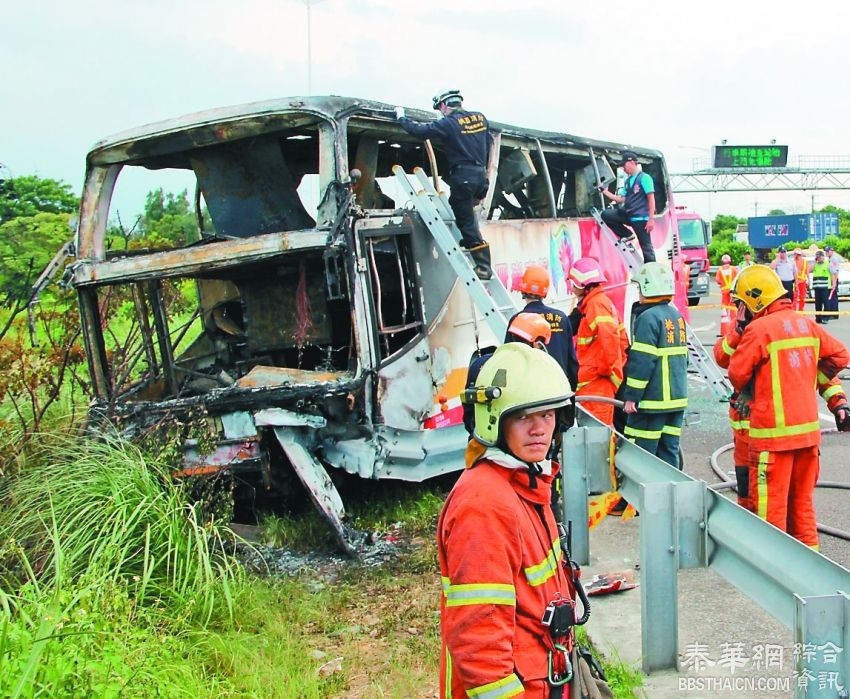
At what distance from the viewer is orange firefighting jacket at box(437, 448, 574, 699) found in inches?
76.4

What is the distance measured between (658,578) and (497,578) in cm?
187

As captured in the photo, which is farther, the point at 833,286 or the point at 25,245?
the point at 833,286

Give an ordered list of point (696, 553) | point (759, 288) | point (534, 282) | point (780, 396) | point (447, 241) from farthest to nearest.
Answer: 1. point (447, 241)
2. point (534, 282)
3. point (759, 288)
4. point (780, 396)
5. point (696, 553)

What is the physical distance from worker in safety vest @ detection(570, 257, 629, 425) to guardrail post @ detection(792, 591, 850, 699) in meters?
3.95

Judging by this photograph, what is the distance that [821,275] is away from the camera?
58.1ft

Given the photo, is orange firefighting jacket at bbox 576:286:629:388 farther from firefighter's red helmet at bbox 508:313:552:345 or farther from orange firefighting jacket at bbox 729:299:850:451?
orange firefighting jacket at bbox 729:299:850:451

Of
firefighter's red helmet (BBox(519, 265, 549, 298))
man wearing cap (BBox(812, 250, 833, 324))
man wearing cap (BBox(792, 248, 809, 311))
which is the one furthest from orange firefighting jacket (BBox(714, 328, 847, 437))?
man wearing cap (BBox(812, 250, 833, 324))

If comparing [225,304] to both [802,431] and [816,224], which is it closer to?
[802,431]

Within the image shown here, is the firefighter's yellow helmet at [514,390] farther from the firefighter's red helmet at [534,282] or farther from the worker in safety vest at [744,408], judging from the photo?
the firefighter's red helmet at [534,282]

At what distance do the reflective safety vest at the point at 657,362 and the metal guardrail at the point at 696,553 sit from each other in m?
0.61

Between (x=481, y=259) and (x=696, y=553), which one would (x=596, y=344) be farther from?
(x=696, y=553)

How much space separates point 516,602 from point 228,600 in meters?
2.69

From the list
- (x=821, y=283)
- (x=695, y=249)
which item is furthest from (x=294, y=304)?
(x=695, y=249)

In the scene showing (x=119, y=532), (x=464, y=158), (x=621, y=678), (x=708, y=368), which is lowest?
(x=621, y=678)
